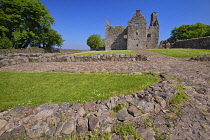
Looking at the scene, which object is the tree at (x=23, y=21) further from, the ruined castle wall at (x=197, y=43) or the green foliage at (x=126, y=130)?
the ruined castle wall at (x=197, y=43)

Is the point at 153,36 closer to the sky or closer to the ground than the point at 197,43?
closer to the sky

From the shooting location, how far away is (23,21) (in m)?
33.2

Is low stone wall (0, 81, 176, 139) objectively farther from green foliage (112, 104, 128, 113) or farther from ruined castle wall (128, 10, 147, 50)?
ruined castle wall (128, 10, 147, 50)

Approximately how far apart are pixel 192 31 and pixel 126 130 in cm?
6932

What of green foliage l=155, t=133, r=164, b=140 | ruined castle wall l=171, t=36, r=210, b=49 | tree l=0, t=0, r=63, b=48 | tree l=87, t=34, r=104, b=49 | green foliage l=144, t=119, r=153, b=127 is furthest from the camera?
tree l=87, t=34, r=104, b=49

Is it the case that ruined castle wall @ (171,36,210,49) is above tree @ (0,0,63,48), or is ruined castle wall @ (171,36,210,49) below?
below

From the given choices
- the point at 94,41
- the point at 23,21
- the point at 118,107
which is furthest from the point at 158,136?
the point at 94,41

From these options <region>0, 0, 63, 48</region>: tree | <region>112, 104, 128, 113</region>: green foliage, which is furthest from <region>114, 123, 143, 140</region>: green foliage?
<region>0, 0, 63, 48</region>: tree

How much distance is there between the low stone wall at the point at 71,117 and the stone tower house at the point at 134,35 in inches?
1577

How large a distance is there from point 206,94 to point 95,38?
266 ft

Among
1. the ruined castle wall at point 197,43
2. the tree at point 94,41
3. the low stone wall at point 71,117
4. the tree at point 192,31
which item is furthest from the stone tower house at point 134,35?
the low stone wall at point 71,117

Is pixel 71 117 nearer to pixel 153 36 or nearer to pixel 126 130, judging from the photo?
pixel 126 130

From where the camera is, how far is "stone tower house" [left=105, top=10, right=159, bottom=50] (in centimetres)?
4031

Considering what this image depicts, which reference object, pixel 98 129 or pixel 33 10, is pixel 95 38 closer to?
pixel 33 10
